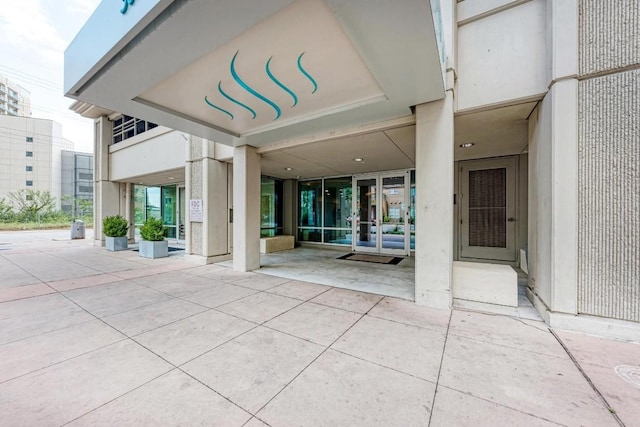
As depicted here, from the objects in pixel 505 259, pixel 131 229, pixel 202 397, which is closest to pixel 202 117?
pixel 202 397

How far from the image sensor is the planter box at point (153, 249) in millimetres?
7508

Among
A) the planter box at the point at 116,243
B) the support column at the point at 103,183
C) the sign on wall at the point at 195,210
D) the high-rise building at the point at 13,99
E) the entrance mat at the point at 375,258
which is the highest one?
the high-rise building at the point at 13,99

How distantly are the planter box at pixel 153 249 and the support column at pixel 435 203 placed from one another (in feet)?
24.2

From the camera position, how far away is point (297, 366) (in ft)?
7.02

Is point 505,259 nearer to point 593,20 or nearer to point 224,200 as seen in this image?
point 593,20

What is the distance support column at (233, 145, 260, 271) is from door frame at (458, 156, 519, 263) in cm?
499

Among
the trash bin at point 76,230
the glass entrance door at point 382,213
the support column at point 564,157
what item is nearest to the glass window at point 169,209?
the trash bin at point 76,230

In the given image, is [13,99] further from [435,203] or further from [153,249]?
[435,203]

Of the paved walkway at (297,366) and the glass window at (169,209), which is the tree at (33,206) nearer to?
the glass window at (169,209)

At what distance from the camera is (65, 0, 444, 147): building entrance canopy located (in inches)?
79.1

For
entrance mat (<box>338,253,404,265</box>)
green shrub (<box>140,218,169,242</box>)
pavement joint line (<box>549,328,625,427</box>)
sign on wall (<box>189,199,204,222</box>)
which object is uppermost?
sign on wall (<box>189,199,204,222</box>)

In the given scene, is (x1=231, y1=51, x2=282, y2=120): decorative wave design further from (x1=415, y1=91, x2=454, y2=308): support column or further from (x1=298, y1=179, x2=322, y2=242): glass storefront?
(x1=298, y1=179, x2=322, y2=242): glass storefront

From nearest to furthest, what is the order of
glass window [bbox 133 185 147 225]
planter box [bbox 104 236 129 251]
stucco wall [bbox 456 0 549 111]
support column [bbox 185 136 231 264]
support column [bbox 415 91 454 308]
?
stucco wall [bbox 456 0 549 111] → support column [bbox 415 91 454 308] → support column [bbox 185 136 231 264] → planter box [bbox 104 236 129 251] → glass window [bbox 133 185 147 225]

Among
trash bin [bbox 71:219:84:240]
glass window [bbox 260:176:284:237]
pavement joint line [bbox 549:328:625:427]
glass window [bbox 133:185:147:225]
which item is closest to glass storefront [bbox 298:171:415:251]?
glass window [bbox 260:176:284:237]
